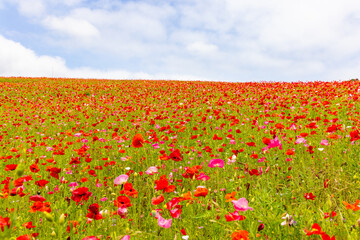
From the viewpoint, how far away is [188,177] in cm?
230

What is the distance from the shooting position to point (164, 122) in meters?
7.77

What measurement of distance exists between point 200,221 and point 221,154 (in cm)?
244

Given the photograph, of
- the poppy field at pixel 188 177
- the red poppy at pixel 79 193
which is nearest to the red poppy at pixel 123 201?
the poppy field at pixel 188 177

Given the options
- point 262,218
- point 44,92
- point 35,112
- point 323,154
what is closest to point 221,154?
point 323,154

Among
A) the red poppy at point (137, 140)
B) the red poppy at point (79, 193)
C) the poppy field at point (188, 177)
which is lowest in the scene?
the poppy field at point (188, 177)

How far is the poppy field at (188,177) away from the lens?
185cm

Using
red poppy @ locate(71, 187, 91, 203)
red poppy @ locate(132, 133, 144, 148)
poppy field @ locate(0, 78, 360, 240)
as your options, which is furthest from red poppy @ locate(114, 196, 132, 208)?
red poppy @ locate(132, 133, 144, 148)

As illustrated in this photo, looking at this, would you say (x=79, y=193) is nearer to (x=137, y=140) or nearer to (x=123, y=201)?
(x=123, y=201)

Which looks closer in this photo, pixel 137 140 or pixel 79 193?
pixel 79 193

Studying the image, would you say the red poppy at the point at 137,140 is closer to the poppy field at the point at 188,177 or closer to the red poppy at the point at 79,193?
the poppy field at the point at 188,177

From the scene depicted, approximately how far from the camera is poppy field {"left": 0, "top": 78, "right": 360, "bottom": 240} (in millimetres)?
1846

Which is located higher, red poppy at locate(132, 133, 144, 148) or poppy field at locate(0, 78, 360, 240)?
red poppy at locate(132, 133, 144, 148)

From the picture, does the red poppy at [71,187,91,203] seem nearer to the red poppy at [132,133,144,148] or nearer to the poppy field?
the poppy field

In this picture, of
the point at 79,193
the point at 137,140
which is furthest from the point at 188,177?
the point at 79,193
